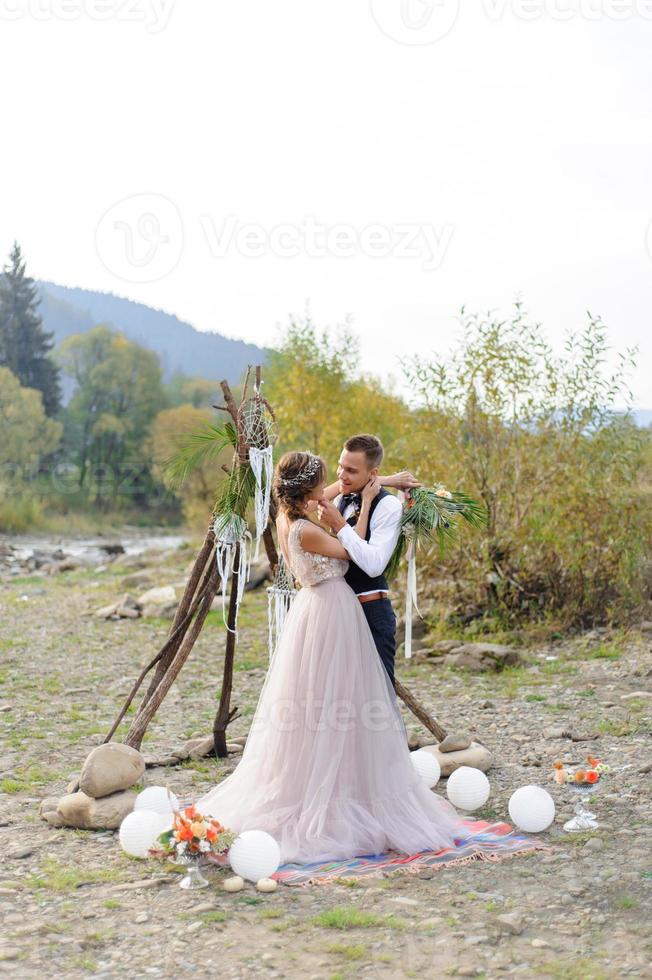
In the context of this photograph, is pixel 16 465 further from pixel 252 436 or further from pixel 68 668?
pixel 252 436

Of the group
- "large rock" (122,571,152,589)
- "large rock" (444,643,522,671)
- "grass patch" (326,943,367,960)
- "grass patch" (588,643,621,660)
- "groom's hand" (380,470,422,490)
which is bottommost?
"large rock" (122,571,152,589)

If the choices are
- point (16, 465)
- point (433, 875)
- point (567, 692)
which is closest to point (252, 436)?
point (433, 875)

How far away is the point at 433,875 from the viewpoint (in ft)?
16.6

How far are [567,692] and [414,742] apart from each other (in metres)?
2.53

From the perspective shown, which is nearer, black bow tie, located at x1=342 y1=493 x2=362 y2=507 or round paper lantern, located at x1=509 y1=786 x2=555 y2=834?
round paper lantern, located at x1=509 y1=786 x2=555 y2=834

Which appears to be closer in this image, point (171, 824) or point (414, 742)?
point (171, 824)

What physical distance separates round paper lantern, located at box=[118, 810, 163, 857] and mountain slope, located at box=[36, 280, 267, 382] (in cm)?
11426

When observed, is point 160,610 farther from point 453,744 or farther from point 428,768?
point 428,768

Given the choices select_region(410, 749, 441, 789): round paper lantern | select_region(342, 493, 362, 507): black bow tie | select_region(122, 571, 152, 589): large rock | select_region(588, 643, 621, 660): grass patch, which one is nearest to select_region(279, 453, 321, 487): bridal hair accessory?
select_region(342, 493, 362, 507): black bow tie

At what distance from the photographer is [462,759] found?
687 centimetres

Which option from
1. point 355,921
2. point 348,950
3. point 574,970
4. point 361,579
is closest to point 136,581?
point 361,579

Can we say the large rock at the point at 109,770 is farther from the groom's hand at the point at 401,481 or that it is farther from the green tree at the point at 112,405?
the green tree at the point at 112,405

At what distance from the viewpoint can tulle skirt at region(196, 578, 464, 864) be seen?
536cm

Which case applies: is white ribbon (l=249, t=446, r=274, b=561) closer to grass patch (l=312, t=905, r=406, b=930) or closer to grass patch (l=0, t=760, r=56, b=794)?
grass patch (l=0, t=760, r=56, b=794)
